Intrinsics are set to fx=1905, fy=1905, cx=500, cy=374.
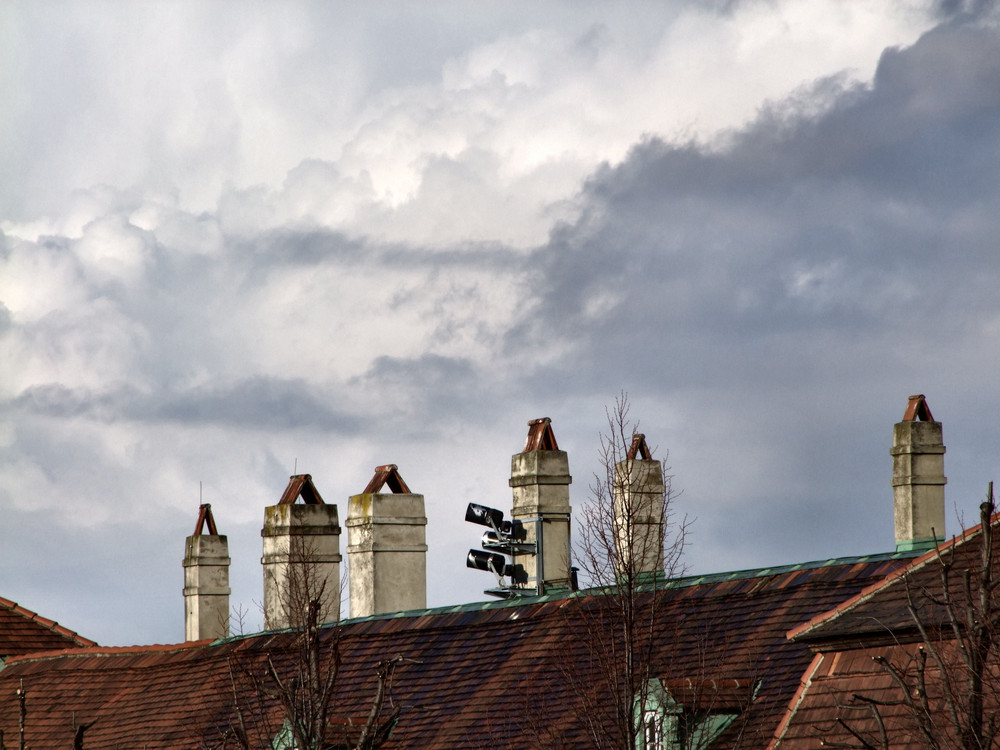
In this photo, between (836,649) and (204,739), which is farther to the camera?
(204,739)

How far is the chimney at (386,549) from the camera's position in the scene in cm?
3100

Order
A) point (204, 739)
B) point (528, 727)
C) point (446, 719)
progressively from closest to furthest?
point (528, 727), point (446, 719), point (204, 739)

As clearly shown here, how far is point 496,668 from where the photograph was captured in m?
25.8

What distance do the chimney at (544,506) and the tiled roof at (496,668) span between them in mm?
→ 2243

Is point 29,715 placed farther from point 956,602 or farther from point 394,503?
point 956,602

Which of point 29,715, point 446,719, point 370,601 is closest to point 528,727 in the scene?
point 446,719

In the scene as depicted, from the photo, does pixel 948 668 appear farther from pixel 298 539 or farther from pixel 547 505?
pixel 298 539

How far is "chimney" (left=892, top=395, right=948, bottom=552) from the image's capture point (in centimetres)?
2872

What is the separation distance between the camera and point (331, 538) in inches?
1282

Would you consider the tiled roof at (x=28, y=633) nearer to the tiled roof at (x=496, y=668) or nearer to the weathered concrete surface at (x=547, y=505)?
the tiled roof at (x=496, y=668)

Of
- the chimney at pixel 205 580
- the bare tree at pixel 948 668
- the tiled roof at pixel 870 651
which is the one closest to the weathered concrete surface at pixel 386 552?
the chimney at pixel 205 580

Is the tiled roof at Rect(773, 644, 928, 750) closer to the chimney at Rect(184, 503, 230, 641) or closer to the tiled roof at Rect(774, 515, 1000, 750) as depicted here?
the tiled roof at Rect(774, 515, 1000, 750)

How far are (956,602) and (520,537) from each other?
11.9m

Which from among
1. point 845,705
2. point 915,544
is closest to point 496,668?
point 915,544
